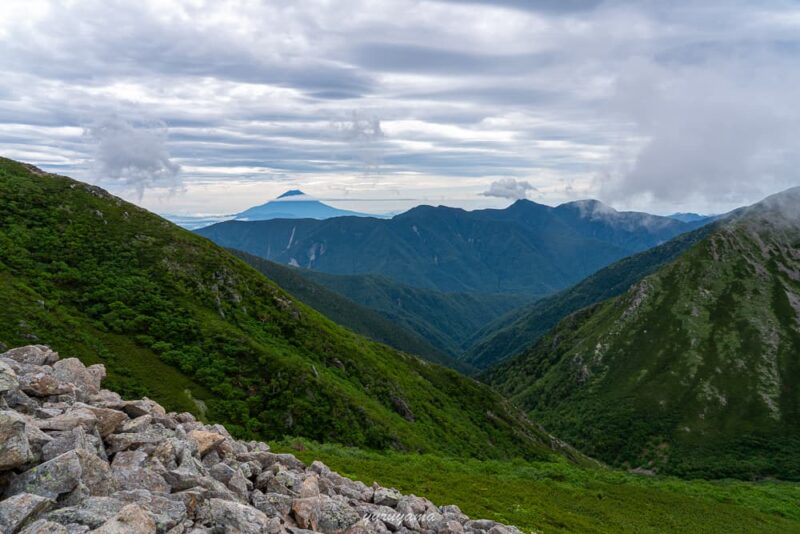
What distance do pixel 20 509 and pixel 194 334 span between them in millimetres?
55768

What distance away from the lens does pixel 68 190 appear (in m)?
93.8

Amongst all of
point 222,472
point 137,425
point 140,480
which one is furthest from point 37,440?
point 222,472

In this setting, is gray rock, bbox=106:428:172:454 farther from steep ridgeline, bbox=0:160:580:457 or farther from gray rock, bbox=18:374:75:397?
steep ridgeline, bbox=0:160:580:457

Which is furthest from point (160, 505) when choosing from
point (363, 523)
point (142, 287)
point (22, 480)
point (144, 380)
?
point (142, 287)

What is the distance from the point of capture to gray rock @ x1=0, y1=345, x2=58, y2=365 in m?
23.0

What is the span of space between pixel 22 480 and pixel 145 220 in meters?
94.0

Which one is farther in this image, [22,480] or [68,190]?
[68,190]

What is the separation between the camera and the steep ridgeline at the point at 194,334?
5338cm

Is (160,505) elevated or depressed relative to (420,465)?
elevated

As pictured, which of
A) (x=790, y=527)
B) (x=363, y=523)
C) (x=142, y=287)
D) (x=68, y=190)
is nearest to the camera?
(x=363, y=523)

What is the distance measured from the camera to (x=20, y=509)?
11.2m

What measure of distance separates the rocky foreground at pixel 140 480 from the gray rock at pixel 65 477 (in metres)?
0.03

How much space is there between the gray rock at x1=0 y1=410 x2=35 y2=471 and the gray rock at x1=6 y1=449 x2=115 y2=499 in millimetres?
381

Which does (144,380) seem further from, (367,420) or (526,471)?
(526,471)
